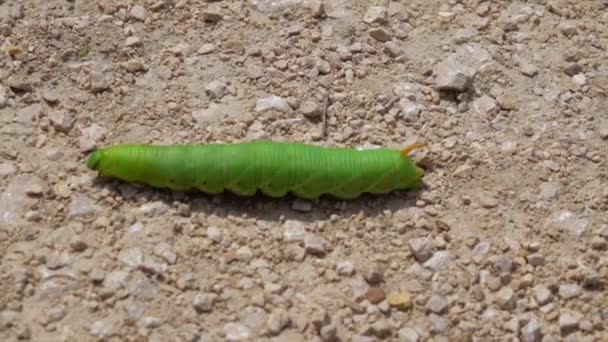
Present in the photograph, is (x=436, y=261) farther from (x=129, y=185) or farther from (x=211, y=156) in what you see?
(x=129, y=185)

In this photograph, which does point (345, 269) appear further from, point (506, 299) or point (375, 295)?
point (506, 299)

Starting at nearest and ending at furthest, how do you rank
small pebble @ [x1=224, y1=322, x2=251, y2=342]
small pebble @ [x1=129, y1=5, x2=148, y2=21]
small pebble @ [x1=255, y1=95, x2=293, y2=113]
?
small pebble @ [x1=224, y1=322, x2=251, y2=342], small pebble @ [x1=255, y1=95, x2=293, y2=113], small pebble @ [x1=129, y1=5, x2=148, y2=21]

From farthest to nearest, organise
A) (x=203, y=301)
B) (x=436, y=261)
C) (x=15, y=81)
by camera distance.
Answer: (x=15, y=81), (x=436, y=261), (x=203, y=301)

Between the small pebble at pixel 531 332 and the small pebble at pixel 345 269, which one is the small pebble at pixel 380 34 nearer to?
the small pebble at pixel 345 269

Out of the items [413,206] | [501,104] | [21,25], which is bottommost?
[413,206]

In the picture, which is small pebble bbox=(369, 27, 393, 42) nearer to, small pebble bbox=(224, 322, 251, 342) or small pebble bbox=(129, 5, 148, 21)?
small pebble bbox=(129, 5, 148, 21)

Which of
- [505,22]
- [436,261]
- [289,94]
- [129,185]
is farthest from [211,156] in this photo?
[505,22]

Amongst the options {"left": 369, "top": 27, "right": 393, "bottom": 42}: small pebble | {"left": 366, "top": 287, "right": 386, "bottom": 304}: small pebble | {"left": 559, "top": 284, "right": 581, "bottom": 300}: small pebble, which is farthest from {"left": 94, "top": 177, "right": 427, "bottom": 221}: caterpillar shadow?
{"left": 369, "top": 27, "right": 393, "bottom": 42}: small pebble

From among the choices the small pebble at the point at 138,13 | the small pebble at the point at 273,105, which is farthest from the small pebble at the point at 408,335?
the small pebble at the point at 138,13
